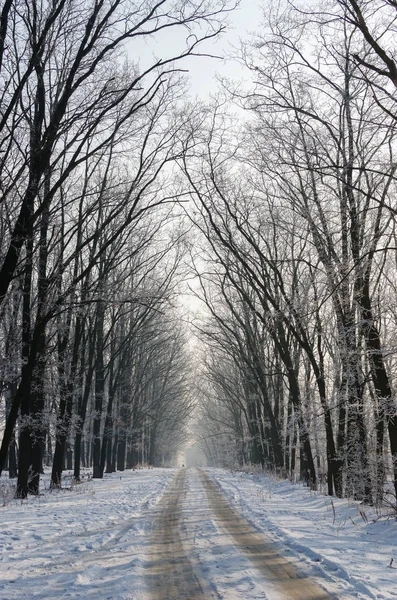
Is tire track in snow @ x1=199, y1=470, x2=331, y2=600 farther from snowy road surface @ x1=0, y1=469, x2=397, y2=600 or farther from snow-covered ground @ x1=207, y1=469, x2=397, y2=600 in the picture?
snow-covered ground @ x1=207, y1=469, x2=397, y2=600

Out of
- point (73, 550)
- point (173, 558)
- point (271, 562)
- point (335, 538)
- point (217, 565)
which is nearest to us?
point (217, 565)

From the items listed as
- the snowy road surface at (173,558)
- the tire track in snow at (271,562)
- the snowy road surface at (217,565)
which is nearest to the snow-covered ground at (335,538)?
the snowy road surface at (173,558)

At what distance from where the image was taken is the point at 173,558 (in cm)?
675

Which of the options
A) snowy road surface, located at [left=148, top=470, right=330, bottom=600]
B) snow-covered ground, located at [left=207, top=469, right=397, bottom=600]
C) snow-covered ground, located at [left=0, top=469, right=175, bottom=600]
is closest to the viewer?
snowy road surface, located at [left=148, top=470, right=330, bottom=600]

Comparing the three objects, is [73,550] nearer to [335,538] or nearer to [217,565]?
[217,565]

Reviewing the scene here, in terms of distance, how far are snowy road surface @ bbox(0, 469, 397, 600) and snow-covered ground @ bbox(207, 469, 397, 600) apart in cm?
3

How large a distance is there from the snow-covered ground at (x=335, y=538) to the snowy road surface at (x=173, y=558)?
26mm

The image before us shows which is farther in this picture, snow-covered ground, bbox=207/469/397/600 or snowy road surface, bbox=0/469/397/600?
snow-covered ground, bbox=207/469/397/600

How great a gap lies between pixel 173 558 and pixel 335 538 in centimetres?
338

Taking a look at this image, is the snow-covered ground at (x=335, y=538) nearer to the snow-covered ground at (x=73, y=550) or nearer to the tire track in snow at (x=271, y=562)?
the tire track in snow at (x=271, y=562)

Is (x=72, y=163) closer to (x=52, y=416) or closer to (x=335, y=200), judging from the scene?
(x=335, y=200)

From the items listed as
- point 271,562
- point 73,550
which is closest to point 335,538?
point 271,562

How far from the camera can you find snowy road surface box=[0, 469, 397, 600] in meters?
5.25

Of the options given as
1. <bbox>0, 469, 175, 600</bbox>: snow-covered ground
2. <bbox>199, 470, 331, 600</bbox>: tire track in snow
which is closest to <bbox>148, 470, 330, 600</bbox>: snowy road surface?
<bbox>199, 470, 331, 600</bbox>: tire track in snow
